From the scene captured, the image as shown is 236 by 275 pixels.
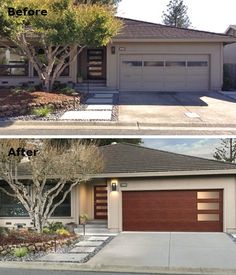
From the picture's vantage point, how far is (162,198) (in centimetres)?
1512

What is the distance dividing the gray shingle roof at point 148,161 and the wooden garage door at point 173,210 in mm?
910

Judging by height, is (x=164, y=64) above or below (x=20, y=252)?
above

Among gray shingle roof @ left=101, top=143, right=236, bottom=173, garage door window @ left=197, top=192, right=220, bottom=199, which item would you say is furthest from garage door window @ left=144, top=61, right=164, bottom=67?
garage door window @ left=197, top=192, right=220, bottom=199

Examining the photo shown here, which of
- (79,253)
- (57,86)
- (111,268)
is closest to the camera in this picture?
(111,268)

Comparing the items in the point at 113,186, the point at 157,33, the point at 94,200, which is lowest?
the point at 94,200

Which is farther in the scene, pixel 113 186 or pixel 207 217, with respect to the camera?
pixel 113 186

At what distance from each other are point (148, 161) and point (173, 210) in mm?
1985

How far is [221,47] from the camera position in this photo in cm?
2133

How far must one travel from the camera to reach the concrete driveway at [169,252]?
9023 mm

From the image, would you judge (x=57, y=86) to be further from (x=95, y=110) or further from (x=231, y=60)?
(x=231, y=60)

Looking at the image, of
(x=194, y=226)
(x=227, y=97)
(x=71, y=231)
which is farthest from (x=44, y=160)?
(x=227, y=97)

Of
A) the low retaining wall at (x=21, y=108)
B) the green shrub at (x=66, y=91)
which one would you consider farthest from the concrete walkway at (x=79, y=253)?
the green shrub at (x=66, y=91)

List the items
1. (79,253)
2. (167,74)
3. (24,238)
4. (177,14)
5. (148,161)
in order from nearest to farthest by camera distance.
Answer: (79,253)
(24,238)
(148,161)
(167,74)
(177,14)

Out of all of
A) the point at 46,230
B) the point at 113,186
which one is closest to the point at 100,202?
the point at 113,186
